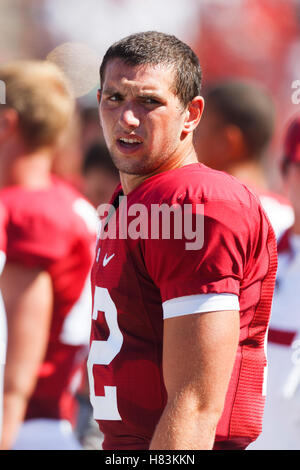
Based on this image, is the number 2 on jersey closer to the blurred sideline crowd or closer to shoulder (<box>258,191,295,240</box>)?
the blurred sideline crowd

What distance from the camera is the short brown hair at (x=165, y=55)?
2051 millimetres

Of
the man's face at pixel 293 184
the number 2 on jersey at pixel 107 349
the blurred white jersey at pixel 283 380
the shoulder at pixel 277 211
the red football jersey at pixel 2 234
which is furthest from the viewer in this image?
the shoulder at pixel 277 211

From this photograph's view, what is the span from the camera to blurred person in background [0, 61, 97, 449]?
3.28 m

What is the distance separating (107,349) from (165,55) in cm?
78

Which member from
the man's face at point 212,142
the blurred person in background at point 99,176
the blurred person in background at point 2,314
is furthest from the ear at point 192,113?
the blurred person in background at point 99,176

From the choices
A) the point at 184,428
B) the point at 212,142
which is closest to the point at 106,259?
the point at 184,428

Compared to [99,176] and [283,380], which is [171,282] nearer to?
[283,380]

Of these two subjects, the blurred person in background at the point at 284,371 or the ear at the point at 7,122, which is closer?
the blurred person in background at the point at 284,371

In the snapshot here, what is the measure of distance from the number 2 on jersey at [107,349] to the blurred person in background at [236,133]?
222 cm

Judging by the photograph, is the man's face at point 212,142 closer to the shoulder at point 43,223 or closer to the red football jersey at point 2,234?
the shoulder at point 43,223

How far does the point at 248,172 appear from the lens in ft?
14.3

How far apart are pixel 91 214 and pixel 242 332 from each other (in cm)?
173
